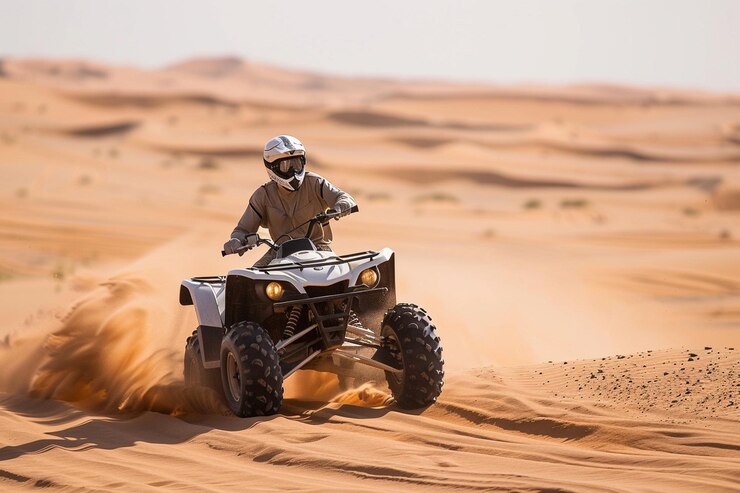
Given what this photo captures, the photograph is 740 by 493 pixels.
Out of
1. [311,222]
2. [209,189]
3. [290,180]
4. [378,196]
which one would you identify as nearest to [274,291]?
[311,222]

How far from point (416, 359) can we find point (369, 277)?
0.67 metres

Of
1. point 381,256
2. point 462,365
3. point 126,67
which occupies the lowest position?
point 462,365

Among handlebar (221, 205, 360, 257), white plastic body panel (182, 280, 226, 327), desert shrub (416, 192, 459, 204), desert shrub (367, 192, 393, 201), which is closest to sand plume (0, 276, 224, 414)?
white plastic body panel (182, 280, 226, 327)

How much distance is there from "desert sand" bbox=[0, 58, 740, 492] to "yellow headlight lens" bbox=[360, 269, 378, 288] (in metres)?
0.93

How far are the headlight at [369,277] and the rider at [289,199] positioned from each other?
64cm

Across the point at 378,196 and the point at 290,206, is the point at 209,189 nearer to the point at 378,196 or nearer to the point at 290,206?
the point at 378,196

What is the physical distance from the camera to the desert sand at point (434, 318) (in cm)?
→ 745

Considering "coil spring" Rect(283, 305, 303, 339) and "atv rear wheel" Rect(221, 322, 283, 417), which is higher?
"coil spring" Rect(283, 305, 303, 339)

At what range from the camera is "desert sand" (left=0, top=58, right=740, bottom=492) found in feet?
24.4

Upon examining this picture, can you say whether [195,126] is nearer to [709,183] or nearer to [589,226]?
[709,183]

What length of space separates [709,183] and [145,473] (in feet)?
112

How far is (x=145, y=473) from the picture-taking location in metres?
7.43

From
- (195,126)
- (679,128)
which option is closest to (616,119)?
(679,128)

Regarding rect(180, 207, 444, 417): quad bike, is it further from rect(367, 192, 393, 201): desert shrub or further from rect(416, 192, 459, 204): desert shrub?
rect(367, 192, 393, 201): desert shrub
